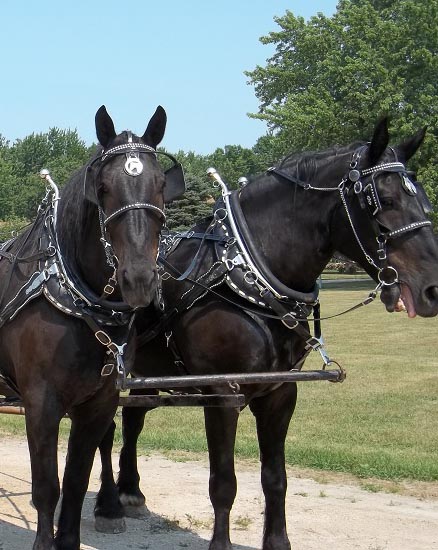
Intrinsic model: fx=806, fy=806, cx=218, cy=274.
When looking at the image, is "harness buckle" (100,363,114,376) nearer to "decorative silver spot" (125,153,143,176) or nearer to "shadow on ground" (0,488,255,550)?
"decorative silver spot" (125,153,143,176)

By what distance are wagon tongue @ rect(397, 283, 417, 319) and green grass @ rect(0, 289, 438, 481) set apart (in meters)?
3.24

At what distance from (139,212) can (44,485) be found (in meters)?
1.50

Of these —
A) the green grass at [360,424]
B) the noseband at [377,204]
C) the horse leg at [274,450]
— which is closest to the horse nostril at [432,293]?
the noseband at [377,204]

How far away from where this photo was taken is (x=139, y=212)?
3.61 meters

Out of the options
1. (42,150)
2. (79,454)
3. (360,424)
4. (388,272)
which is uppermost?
(42,150)

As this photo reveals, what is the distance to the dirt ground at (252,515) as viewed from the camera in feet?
17.8

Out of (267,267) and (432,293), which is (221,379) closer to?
(267,267)

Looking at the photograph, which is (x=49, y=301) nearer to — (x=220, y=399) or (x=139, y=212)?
(x=139, y=212)

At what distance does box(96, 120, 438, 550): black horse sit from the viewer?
418 centimetres

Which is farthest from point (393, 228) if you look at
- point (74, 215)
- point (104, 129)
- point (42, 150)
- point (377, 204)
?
point (42, 150)

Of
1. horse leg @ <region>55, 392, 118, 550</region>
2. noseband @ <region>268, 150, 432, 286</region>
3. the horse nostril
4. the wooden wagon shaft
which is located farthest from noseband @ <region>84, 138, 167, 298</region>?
the horse nostril

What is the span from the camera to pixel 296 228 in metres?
4.57

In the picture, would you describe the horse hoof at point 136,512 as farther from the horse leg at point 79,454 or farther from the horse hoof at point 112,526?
the horse leg at point 79,454

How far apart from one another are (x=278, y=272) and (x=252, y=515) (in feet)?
7.64
